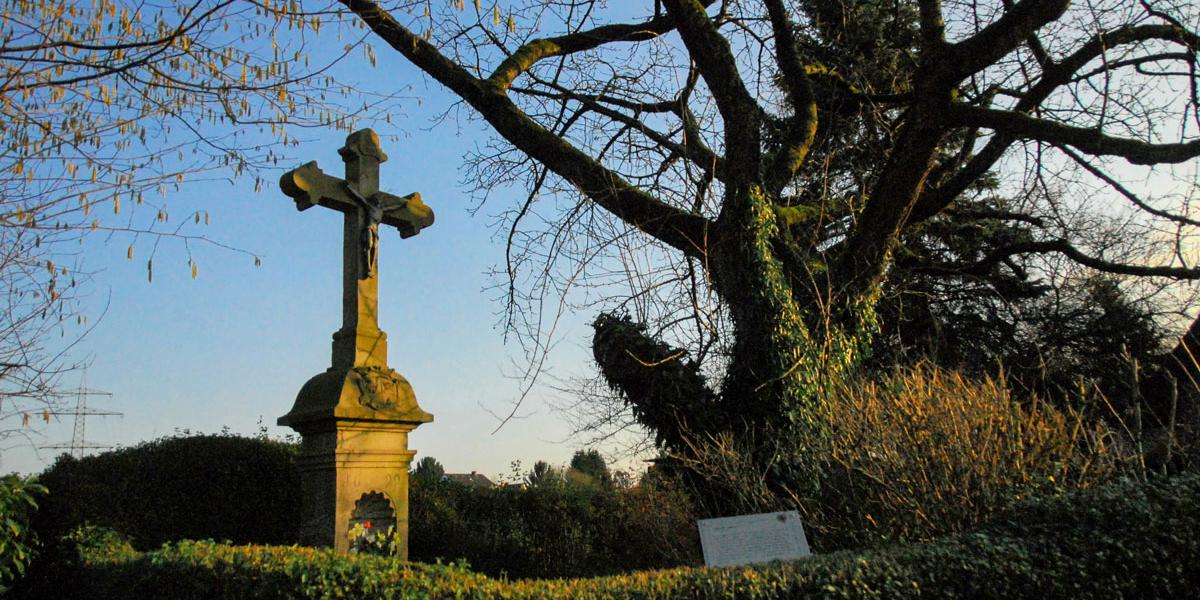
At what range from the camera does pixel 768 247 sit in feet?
26.7

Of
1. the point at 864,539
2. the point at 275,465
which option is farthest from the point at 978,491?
the point at 275,465

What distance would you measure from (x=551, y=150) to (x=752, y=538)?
4.88m

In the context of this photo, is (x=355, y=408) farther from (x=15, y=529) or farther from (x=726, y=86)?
(x=726, y=86)

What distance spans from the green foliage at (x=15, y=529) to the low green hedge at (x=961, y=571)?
1839 millimetres

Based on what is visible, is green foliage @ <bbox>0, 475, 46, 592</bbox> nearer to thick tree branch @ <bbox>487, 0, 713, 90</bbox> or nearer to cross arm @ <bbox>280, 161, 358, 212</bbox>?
cross arm @ <bbox>280, 161, 358, 212</bbox>

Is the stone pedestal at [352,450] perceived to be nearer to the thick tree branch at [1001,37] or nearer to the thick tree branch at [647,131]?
the thick tree branch at [647,131]

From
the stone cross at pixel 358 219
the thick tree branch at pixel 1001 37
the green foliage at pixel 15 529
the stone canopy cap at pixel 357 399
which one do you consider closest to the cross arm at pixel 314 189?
the stone cross at pixel 358 219

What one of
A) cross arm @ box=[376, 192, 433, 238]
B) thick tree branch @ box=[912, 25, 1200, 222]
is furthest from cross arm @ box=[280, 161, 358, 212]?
thick tree branch @ box=[912, 25, 1200, 222]

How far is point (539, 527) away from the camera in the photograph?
10.6 meters

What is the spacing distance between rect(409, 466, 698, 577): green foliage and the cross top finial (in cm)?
435

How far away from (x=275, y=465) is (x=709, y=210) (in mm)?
6266

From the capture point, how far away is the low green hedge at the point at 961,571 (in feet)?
14.3

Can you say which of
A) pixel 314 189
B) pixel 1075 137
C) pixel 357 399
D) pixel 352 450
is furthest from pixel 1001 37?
pixel 352 450

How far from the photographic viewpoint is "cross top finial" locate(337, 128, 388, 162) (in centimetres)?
811
